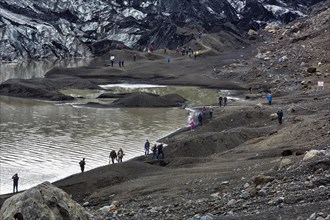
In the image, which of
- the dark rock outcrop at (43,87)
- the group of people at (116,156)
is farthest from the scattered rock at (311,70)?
the group of people at (116,156)

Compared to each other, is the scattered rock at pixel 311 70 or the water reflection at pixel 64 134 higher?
the scattered rock at pixel 311 70

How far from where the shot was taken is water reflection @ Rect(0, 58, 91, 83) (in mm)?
88775

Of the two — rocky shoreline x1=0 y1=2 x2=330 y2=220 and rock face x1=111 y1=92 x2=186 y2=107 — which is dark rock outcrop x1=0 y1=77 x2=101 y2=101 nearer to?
rock face x1=111 y1=92 x2=186 y2=107

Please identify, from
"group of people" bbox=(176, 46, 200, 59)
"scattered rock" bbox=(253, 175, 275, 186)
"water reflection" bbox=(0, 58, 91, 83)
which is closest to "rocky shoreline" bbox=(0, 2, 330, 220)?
"scattered rock" bbox=(253, 175, 275, 186)

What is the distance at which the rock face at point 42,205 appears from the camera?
15219 millimetres

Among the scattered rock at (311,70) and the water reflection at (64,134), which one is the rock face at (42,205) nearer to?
the water reflection at (64,134)

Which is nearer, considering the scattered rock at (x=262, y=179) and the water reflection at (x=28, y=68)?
the scattered rock at (x=262, y=179)

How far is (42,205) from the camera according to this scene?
1541 cm

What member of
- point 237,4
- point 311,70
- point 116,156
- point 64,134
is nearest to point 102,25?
point 237,4

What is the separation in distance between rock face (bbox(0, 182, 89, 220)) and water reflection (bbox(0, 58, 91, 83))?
67840 mm

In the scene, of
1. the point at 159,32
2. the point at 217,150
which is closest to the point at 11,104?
the point at 217,150

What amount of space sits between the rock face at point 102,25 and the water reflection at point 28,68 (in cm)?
595

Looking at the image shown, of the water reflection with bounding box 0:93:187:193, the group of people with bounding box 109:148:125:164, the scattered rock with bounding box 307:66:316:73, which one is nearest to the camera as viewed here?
the water reflection with bounding box 0:93:187:193

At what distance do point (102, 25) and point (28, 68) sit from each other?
127ft
